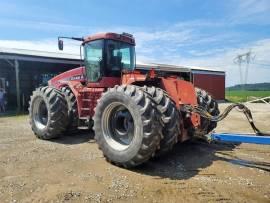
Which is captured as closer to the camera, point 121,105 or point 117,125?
point 121,105

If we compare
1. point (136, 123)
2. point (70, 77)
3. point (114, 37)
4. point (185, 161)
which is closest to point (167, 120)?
point (136, 123)

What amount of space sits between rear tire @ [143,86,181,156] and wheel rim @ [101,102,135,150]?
0.73 meters

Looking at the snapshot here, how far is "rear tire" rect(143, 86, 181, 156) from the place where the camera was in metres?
5.70

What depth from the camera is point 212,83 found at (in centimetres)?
3688

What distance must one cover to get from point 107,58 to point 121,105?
2.18m

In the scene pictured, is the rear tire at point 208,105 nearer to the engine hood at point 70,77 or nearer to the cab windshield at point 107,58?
the cab windshield at point 107,58

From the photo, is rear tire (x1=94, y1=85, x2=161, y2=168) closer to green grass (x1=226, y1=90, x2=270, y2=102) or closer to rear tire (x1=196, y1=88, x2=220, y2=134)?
rear tire (x1=196, y1=88, x2=220, y2=134)

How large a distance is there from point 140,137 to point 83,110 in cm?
305

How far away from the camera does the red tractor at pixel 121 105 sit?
5688mm

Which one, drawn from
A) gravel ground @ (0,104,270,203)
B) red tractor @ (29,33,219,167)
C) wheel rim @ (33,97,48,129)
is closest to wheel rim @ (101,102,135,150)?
red tractor @ (29,33,219,167)

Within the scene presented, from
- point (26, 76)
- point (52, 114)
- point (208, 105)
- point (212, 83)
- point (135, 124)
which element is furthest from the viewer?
point (212, 83)

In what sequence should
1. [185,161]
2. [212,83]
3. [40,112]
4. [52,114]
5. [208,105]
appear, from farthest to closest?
[212,83], [40,112], [52,114], [208,105], [185,161]

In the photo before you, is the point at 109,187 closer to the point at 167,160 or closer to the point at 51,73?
the point at 167,160

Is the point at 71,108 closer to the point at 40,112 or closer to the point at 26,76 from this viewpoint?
the point at 40,112
